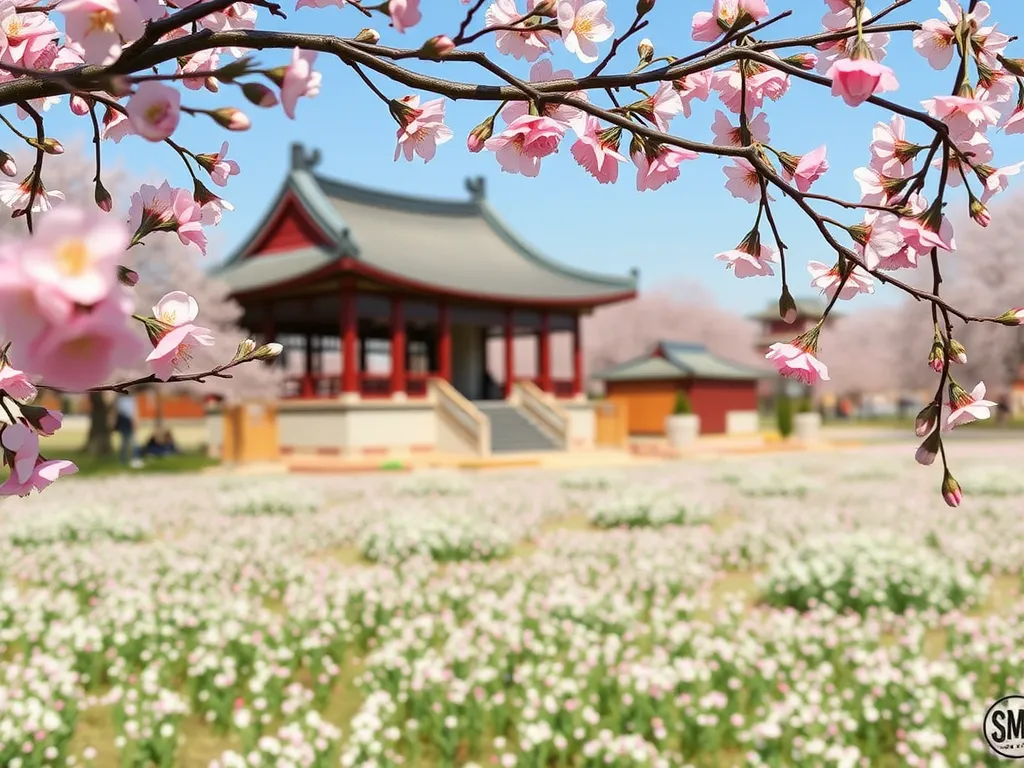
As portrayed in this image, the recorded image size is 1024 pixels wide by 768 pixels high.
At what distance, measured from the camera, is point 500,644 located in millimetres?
4957

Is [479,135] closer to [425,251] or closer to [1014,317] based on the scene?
[1014,317]

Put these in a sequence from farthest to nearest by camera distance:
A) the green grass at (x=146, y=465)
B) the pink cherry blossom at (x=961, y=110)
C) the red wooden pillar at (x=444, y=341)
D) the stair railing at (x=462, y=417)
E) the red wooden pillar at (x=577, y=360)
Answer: the red wooden pillar at (x=577, y=360) → the red wooden pillar at (x=444, y=341) → the stair railing at (x=462, y=417) → the green grass at (x=146, y=465) → the pink cherry blossom at (x=961, y=110)

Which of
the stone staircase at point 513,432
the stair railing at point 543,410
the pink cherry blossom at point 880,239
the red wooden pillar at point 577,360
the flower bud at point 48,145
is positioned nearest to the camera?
the pink cherry blossom at point 880,239

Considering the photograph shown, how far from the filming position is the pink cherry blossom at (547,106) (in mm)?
1886

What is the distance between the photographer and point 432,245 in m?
28.1

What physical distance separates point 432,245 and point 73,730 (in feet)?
81.8

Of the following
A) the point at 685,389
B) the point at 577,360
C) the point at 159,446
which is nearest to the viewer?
the point at 159,446

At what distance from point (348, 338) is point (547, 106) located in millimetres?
20165

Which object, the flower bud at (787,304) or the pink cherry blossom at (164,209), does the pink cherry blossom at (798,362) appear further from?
the pink cherry blossom at (164,209)

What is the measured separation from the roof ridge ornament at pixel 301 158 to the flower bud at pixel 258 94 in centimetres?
2645

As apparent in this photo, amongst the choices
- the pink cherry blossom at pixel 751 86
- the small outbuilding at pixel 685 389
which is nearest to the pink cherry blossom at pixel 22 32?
the pink cherry blossom at pixel 751 86

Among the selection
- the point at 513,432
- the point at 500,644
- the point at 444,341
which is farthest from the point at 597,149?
the point at 444,341

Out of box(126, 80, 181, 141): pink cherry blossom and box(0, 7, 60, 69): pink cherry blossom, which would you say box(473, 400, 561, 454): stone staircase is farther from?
box(126, 80, 181, 141): pink cherry blossom

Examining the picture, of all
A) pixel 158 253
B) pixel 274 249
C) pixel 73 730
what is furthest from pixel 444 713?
pixel 274 249
